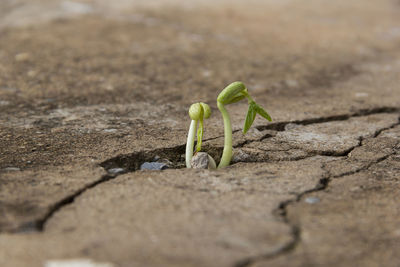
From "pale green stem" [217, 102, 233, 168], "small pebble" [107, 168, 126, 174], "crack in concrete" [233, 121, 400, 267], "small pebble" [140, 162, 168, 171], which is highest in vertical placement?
"pale green stem" [217, 102, 233, 168]

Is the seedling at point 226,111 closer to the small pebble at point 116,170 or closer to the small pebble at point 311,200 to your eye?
the small pebble at point 116,170

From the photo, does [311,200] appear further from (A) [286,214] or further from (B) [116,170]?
(B) [116,170]

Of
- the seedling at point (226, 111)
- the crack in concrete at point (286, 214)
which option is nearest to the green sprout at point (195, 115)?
the seedling at point (226, 111)

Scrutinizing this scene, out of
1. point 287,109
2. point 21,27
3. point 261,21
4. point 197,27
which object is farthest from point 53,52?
point 261,21

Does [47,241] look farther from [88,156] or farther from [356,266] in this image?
[356,266]

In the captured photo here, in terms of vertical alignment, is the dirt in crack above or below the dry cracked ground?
below

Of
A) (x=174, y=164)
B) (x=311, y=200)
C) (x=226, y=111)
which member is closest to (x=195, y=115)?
(x=226, y=111)

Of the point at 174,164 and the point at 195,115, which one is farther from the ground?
the point at 195,115

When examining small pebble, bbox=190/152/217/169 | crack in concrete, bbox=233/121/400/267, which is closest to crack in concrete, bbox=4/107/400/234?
crack in concrete, bbox=233/121/400/267

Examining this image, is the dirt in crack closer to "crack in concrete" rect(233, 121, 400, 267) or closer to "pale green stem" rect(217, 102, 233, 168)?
"pale green stem" rect(217, 102, 233, 168)

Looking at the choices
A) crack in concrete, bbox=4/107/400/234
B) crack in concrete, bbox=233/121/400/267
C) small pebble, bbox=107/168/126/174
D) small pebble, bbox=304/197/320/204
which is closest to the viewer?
crack in concrete, bbox=233/121/400/267
